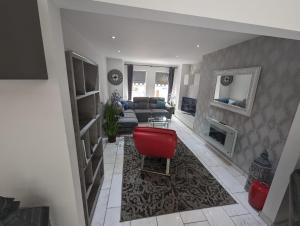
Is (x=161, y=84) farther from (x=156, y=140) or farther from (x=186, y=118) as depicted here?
(x=156, y=140)

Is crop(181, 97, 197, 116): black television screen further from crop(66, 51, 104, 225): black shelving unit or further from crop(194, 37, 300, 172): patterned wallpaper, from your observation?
crop(66, 51, 104, 225): black shelving unit

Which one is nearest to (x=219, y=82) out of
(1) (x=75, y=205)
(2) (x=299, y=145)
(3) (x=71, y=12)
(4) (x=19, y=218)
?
(2) (x=299, y=145)

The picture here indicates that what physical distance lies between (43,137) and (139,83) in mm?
6343

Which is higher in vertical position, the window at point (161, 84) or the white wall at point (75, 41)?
the white wall at point (75, 41)

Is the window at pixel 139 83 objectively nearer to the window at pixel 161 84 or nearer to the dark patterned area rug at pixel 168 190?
the window at pixel 161 84

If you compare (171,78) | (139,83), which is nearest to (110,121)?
(139,83)

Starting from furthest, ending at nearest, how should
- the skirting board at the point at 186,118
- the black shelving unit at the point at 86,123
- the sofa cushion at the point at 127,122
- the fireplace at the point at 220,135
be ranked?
1. the skirting board at the point at 186,118
2. the sofa cushion at the point at 127,122
3. the fireplace at the point at 220,135
4. the black shelving unit at the point at 86,123

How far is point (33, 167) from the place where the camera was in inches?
37.3

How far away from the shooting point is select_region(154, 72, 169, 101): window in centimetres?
706

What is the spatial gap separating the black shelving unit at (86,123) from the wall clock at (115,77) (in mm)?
3895

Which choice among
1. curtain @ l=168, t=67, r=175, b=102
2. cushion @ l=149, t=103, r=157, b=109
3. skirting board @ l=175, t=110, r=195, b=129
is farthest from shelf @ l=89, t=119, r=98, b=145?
curtain @ l=168, t=67, r=175, b=102

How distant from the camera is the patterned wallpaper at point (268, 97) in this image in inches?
73.0

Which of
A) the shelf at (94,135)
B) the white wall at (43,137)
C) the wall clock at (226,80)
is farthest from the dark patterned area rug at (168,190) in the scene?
the wall clock at (226,80)

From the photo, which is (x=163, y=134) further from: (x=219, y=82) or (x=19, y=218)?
(x=219, y=82)
